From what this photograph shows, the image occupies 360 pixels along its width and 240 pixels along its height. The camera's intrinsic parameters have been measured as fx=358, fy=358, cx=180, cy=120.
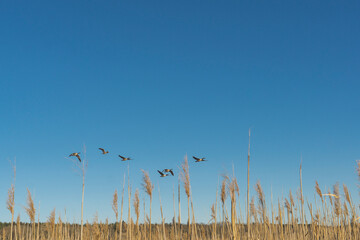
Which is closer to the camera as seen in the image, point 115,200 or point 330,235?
point 115,200

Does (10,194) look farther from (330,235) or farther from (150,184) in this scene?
(330,235)

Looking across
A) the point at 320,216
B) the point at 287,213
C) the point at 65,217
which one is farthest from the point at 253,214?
the point at 65,217

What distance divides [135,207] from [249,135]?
96.1 inches

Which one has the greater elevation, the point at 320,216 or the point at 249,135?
the point at 249,135

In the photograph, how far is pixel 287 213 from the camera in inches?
216

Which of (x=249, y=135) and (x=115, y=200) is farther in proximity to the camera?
(x=115, y=200)

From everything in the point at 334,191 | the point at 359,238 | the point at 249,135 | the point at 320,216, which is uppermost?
the point at 249,135

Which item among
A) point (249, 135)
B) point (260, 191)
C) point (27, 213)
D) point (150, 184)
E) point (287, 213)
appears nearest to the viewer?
point (249, 135)

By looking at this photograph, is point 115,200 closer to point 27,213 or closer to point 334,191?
point 27,213

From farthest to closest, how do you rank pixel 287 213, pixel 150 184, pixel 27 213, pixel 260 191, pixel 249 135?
pixel 287 213, pixel 27 213, pixel 260 191, pixel 150 184, pixel 249 135

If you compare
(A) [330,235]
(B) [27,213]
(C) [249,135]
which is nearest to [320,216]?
(A) [330,235]

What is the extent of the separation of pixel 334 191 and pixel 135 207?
3.25m

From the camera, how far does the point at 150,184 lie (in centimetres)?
393

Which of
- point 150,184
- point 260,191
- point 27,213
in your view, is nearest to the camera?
point 150,184
